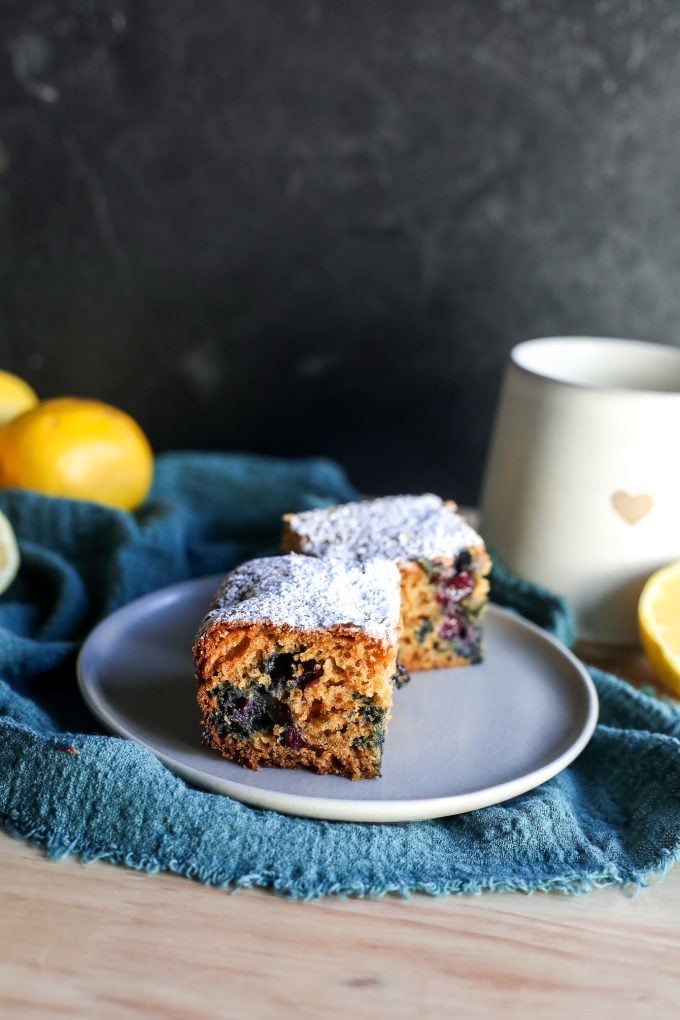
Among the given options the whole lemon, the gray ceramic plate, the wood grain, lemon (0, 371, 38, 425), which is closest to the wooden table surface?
the wood grain

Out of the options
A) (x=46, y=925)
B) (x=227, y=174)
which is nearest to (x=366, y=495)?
(x=227, y=174)

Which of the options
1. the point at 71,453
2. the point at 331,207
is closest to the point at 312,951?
the point at 71,453

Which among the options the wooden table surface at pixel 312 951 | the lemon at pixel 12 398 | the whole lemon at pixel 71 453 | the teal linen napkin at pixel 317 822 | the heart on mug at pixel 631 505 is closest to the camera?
the wooden table surface at pixel 312 951

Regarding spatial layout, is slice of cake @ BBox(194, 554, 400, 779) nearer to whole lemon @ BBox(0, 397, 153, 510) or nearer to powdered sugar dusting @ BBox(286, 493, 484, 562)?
powdered sugar dusting @ BBox(286, 493, 484, 562)

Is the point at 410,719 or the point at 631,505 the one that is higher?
the point at 631,505

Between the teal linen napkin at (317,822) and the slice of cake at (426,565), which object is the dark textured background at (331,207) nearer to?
the slice of cake at (426,565)

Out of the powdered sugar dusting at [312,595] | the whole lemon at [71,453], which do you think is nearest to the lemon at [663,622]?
the powdered sugar dusting at [312,595]

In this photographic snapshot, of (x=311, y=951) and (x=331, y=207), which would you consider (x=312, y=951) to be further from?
(x=331, y=207)
